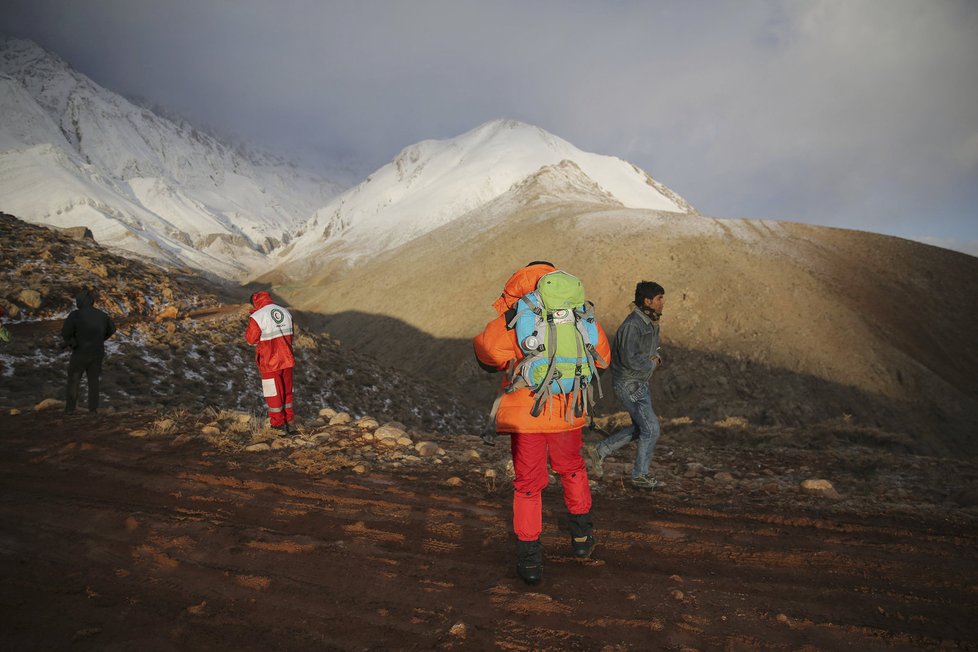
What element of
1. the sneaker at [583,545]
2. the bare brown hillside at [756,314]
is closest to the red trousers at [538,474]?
the sneaker at [583,545]

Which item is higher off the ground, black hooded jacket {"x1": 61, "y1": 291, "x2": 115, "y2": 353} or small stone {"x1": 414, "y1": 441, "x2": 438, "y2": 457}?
Answer: black hooded jacket {"x1": 61, "y1": 291, "x2": 115, "y2": 353}

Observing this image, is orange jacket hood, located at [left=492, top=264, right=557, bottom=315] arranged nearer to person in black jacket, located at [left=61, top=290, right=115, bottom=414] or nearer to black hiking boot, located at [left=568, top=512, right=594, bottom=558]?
black hiking boot, located at [left=568, top=512, right=594, bottom=558]

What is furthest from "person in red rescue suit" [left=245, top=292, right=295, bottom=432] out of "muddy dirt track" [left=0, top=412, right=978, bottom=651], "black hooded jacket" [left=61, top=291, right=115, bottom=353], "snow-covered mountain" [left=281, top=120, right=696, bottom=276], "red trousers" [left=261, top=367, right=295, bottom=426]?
"snow-covered mountain" [left=281, top=120, right=696, bottom=276]

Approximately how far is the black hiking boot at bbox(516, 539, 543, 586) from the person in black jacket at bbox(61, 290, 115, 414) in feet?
29.7

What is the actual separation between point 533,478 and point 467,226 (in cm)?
5551

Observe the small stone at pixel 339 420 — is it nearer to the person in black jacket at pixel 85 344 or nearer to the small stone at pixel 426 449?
the small stone at pixel 426 449

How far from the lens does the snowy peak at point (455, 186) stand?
83188mm

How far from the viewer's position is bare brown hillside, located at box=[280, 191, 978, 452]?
65.7 feet

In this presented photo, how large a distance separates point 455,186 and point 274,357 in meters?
85.3

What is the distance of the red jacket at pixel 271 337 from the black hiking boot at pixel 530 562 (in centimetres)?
563

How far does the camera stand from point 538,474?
403cm

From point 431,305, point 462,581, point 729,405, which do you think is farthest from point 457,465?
point 431,305

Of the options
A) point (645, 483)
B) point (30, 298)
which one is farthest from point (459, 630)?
point (30, 298)

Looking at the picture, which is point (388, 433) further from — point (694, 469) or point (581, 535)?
point (694, 469)
